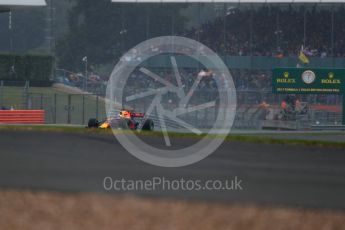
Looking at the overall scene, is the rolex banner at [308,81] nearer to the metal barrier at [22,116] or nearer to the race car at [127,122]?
the metal barrier at [22,116]

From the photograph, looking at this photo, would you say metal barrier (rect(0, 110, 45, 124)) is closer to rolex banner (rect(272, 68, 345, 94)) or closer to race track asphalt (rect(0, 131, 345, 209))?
rolex banner (rect(272, 68, 345, 94))

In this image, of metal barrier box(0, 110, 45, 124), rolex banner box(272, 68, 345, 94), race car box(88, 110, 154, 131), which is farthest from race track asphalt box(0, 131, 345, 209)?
rolex banner box(272, 68, 345, 94)

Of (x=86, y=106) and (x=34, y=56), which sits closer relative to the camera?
(x=86, y=106)

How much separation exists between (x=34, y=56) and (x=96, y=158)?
37168mm

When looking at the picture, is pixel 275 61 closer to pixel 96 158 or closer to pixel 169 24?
pixel 169 24

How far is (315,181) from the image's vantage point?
8.39 m

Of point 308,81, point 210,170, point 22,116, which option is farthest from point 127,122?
point 308,81

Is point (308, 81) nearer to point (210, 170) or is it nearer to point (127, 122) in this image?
point (127, 122)

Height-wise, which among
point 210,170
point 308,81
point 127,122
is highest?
point 308,81

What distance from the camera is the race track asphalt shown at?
8062mm

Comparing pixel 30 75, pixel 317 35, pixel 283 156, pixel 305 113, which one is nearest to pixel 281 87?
pixel 305 113

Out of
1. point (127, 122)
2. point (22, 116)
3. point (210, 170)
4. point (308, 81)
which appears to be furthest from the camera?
point (22, 116)

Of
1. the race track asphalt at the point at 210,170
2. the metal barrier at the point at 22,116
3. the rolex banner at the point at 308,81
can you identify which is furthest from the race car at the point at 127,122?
the rolex banner at the point at 308,81

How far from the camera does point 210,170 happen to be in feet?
29.3
